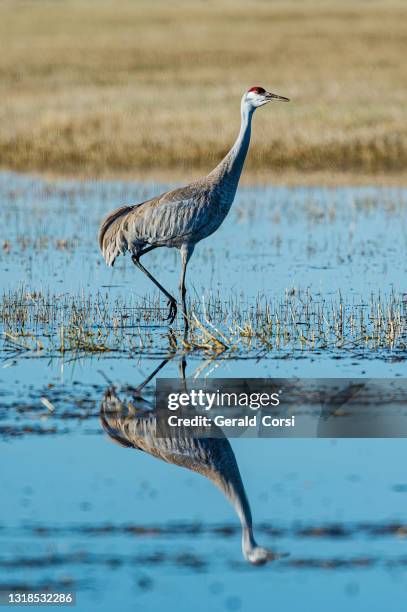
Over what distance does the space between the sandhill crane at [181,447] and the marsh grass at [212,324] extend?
169cm

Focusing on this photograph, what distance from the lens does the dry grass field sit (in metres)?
26.0

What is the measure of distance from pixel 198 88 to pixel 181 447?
3098 cm

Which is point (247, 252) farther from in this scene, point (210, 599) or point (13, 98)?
point (13, 98)

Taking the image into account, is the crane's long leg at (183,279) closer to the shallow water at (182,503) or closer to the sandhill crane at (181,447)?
the shallow water at (182,503)

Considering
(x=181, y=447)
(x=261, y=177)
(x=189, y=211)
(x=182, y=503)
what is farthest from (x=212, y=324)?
(x=261, y=177)

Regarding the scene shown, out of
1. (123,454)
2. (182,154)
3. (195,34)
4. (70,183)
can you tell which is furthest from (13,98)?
(123,454)

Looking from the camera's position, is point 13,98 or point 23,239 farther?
point 13,98

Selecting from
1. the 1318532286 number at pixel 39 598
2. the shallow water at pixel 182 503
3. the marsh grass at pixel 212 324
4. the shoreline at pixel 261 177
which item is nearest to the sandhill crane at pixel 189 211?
the marsh grass at pixel 212 324

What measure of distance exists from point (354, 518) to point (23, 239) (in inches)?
429

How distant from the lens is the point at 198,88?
3784 centimetres

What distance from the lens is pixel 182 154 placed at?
26.4 meters

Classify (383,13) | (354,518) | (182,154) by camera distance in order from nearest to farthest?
(354,518)
(182,154)
(383,13)

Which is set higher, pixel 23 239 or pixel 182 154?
pixel 182 154

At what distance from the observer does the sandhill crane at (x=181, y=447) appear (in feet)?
22.4
